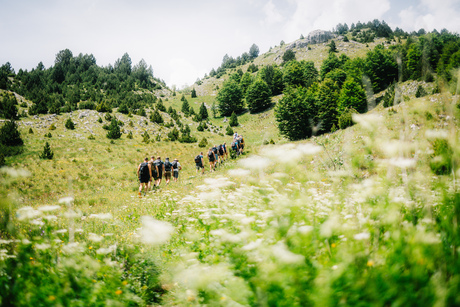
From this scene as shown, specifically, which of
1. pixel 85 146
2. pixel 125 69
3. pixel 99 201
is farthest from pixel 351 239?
pixel 125 69

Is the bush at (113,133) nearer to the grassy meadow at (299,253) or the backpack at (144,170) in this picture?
the backpack at (144,170)

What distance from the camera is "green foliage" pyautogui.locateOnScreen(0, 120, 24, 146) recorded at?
59.9 ft

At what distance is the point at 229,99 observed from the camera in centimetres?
5234

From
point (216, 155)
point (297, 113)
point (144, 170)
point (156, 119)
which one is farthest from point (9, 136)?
point (297, 113)

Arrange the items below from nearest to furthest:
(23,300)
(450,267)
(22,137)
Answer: (450,267), (23,300), (22,137)

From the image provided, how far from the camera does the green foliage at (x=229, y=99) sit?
52.4 m

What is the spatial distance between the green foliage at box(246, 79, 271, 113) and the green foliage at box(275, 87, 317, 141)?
21.8m

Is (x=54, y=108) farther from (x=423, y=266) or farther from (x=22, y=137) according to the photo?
(x=423, y=266)

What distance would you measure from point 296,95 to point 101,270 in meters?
29.8

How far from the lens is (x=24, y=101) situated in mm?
29766

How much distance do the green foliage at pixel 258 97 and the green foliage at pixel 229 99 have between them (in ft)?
11.6

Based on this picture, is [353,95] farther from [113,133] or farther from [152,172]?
[113,133]

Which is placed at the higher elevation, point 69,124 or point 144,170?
point 69,124

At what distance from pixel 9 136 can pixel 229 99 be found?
1608 inches
